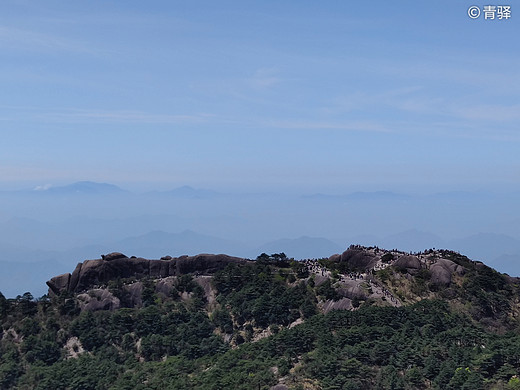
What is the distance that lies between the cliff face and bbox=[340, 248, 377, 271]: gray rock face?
24096mm

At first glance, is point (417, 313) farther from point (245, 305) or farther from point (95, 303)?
point (95, 303)

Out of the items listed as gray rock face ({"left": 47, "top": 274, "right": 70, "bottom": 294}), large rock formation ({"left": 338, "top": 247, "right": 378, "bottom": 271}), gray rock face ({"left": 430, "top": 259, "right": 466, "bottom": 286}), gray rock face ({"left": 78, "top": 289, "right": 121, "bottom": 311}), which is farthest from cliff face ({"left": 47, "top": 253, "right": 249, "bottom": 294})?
gray rock face ({"left": 430, "top": 259, "right": 466, "bottom": 286})

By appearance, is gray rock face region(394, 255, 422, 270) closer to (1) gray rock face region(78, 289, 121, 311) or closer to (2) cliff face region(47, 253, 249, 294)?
(2) cliff face region(47, 253, 249, 294)

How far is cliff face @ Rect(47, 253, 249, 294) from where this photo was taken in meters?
158

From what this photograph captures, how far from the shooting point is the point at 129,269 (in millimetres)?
160250

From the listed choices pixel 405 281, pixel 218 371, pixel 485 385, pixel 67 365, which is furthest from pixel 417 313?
pixel 67 365

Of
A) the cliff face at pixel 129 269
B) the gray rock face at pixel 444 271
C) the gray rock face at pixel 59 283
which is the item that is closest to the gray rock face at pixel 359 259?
the gray rock face at pixel 444 271

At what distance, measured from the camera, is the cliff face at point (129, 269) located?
158 metres

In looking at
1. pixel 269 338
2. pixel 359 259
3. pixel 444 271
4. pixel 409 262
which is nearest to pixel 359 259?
pixel 359 259

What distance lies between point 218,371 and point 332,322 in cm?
2212

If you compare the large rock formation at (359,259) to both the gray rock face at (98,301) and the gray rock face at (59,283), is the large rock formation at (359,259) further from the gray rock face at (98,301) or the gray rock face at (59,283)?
the gray rock face at (59,283)

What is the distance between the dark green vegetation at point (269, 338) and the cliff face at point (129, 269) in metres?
7.22

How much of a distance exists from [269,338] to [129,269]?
2275 inches

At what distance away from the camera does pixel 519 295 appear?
14050cm
